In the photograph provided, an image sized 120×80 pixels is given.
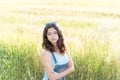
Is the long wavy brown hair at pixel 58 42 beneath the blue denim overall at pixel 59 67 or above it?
above

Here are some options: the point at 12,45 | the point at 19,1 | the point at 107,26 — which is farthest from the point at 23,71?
the point at 19,1

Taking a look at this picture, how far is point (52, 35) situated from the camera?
4.27 m

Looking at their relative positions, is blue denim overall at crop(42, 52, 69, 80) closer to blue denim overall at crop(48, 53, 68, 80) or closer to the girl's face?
blue denim overall at crop(48, 53, 68, 80)

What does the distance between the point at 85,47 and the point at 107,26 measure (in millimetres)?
379

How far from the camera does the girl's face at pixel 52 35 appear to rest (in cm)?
426

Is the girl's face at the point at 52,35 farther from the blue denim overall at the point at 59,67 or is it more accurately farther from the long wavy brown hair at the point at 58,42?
the blue denim overall at the point at 59,67

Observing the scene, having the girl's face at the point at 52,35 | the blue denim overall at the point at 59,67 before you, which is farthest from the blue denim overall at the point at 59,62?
the girl's face at the point at 52,35

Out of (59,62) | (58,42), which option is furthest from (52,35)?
(59,62)

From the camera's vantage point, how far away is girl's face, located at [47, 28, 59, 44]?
426cm

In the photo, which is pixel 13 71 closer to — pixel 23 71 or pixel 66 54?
pixel 23 71

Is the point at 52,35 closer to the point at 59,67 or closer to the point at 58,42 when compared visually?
the point at 58,42

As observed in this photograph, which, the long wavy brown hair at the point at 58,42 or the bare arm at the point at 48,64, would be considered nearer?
the bare arm at the point at 48,64

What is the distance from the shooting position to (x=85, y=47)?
5.43 m

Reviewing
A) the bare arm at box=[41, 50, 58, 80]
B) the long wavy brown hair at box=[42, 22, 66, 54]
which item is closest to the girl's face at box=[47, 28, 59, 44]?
the long wavy brown hair at box=[42, 22, 66, 54]
